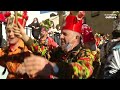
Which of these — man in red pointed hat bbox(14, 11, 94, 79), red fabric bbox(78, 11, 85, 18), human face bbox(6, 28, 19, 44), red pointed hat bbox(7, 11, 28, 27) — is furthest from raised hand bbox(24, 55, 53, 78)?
red fabric bbox(78, 11, 85, 18)

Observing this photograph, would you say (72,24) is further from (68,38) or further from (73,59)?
(73,59)

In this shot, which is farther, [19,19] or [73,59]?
[19,19]

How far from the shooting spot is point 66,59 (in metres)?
5.64

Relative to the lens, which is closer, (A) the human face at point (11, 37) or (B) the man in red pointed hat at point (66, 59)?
(B) the man in red pointed hat at point (66, 59)

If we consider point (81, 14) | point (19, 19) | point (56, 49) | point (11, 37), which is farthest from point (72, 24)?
point (11, 37)

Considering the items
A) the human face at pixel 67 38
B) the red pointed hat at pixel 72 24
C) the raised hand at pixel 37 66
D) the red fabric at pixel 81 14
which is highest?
the red fabric at pixel 81 14

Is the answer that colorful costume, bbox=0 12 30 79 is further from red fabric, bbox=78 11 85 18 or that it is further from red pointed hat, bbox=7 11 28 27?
red fabric, bbox=78 11 85 18

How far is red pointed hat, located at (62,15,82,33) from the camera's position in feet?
18.7

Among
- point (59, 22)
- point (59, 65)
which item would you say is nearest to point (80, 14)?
point (59, 22)

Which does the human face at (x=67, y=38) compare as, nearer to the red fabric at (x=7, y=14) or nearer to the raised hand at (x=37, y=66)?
the raised hand at (x=37, y=66)

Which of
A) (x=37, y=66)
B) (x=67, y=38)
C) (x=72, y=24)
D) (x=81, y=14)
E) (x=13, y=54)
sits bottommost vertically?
(x=37, y=66)

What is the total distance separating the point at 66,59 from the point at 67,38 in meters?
0.27

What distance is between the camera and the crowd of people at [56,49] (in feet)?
18.4

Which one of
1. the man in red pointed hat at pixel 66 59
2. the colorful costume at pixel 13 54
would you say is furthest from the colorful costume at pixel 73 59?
the colorful costume at pixel 13 54
